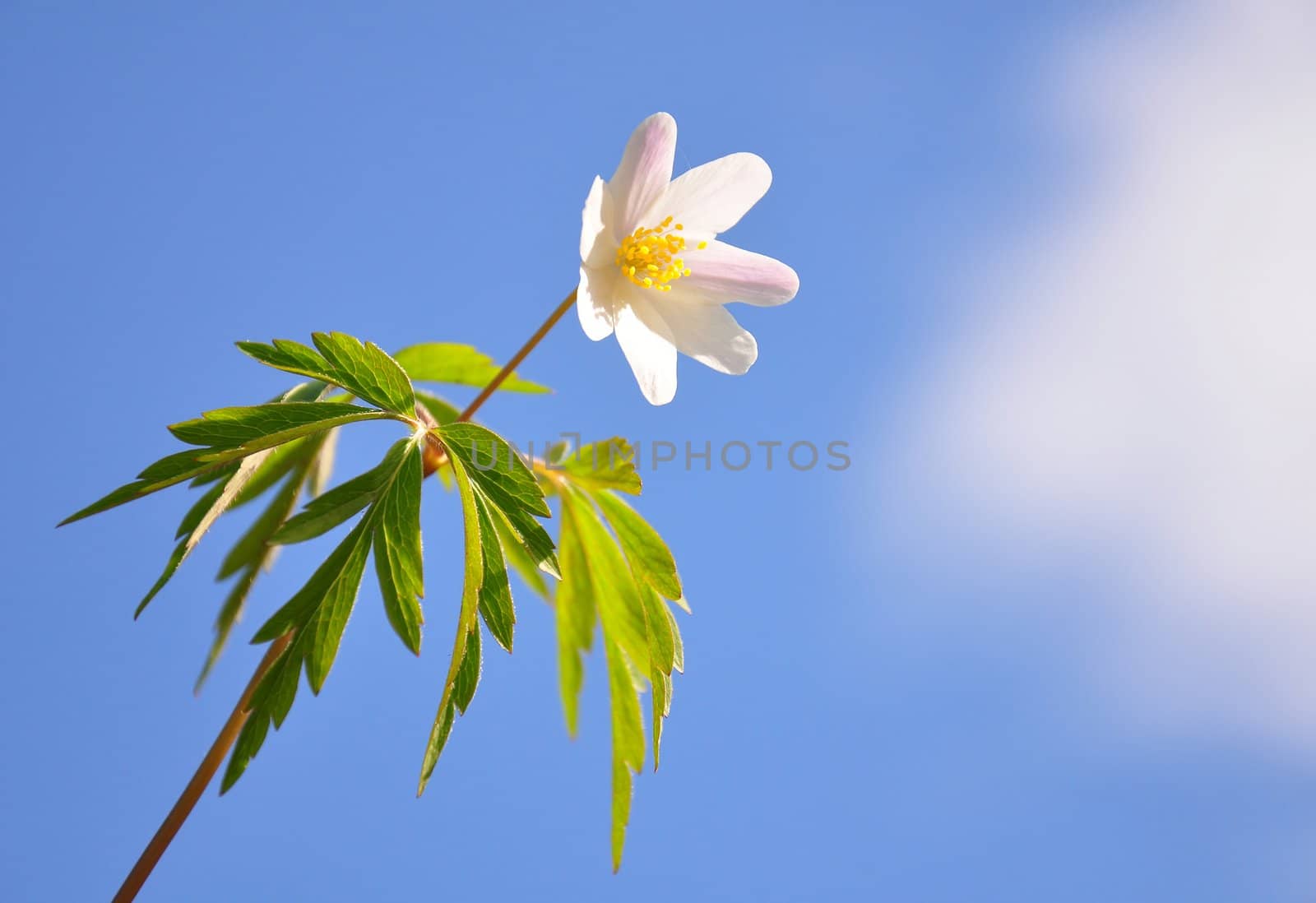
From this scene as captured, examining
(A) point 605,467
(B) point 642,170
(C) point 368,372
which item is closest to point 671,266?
(B) point 642,170

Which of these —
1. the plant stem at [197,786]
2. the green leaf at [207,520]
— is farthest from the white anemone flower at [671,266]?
the plant stem at [197,786]

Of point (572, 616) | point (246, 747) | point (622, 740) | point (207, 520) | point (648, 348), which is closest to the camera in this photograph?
point (246, 747)

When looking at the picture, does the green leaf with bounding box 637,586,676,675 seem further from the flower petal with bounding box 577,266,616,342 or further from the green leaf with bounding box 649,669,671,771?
the flower petal with bounding box 577,266,616,342

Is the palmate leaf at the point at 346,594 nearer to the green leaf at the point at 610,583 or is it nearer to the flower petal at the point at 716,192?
the green leaf at the point at 610,583

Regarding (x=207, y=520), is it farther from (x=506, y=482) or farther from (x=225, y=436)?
(x=506, y=482)

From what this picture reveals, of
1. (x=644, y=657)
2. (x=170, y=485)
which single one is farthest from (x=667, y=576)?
(x=170, y=485)

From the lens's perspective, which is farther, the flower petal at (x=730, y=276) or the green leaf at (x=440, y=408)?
the green leaf at (x=440, y=408)
